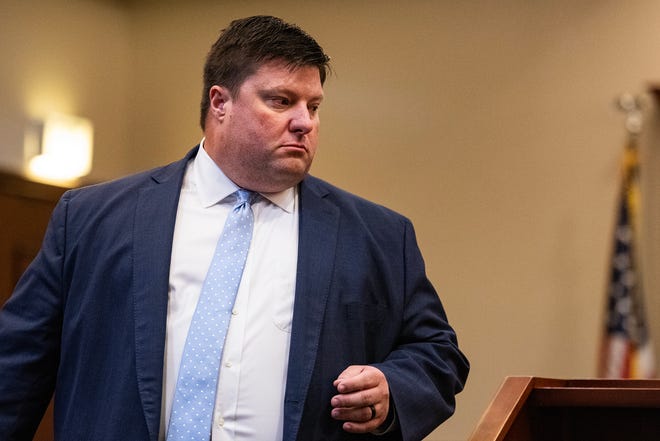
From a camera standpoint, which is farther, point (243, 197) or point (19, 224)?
point (19, 224)

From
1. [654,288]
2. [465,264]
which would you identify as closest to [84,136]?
[465,264]

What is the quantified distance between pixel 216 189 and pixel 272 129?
200 mm

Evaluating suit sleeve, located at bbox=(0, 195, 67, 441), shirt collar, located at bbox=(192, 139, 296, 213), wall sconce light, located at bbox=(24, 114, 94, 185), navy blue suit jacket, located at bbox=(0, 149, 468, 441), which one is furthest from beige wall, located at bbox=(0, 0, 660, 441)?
suit sleeve, located at bbox=(0, 195, 67, 441)

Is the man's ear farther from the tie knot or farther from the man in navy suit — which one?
the tie knot

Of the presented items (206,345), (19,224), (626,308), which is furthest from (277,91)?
(19,224)

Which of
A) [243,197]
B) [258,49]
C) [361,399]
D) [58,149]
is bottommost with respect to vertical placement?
[361,399]

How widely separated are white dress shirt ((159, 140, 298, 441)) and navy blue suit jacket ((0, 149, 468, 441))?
4cm

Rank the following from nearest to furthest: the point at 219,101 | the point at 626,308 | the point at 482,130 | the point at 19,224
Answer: the point at 219,101 → the point at 626,308 → the point at 482,130 → the point at 19,224

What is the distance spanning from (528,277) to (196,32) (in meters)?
2.77

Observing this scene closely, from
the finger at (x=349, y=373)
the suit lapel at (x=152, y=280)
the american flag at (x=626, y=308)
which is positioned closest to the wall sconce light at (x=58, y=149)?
the american flag at (x=626, y=308)

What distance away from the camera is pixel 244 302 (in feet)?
7.95

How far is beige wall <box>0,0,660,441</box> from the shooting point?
19.9ft

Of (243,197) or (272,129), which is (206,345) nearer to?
(243,197)

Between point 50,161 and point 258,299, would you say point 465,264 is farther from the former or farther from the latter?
point 258,299
